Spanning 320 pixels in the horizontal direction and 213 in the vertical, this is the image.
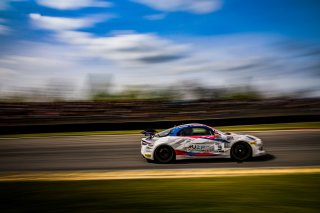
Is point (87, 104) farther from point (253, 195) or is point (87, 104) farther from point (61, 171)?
point (253, 195)

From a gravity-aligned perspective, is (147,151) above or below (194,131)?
below

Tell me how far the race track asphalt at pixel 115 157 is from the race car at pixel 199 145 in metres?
0.24

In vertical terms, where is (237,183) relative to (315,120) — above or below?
below

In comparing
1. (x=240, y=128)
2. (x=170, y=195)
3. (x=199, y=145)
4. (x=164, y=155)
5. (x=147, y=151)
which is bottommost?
(x=170, y=195)

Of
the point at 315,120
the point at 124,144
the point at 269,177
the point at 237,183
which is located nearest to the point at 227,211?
the point at 237,183

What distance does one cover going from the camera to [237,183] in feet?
22.2

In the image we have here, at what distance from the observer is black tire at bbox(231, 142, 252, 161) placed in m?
9.95

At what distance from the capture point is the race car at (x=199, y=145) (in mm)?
9945

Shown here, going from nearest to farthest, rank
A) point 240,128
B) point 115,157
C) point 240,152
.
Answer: point 240,152
point 115,157
point 240,128

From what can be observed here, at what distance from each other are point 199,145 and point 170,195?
14.0ft

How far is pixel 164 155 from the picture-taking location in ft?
33.2

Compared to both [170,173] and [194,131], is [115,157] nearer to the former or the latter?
[194,131]

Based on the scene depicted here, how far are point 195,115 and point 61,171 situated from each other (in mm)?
20633

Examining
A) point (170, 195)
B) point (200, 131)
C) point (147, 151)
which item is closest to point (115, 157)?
point (147, 151)
